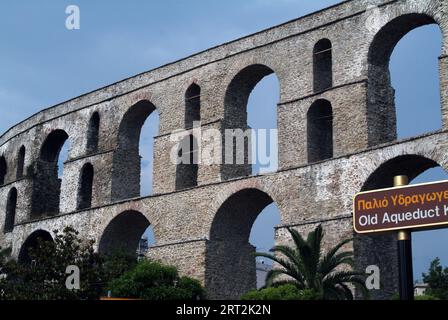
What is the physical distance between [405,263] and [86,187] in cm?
2980

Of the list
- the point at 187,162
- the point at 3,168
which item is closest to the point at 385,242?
the point at 187,162

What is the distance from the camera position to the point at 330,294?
20.0 metres

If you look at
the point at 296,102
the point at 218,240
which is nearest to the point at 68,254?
the point at 218,240

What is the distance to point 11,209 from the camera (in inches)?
1582

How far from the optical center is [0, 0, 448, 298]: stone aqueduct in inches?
940

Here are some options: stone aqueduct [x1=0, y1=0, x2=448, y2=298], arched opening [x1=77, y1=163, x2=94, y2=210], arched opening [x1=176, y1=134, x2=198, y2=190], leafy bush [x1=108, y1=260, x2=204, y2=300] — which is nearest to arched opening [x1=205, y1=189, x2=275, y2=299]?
stone aqueduct [x1=0, y1=0, x2=448, y2=298]

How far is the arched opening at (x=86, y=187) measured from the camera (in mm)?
35500

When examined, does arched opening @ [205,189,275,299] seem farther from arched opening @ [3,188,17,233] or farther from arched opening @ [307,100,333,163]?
arched opening @ [3,188,17,233]

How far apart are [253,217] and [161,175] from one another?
4.71 metres

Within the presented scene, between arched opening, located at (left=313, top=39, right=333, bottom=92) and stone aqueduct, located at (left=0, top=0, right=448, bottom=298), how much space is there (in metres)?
0.04

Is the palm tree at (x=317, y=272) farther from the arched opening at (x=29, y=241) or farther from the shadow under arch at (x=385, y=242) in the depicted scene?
the arched opening at (x=29, y=241)
